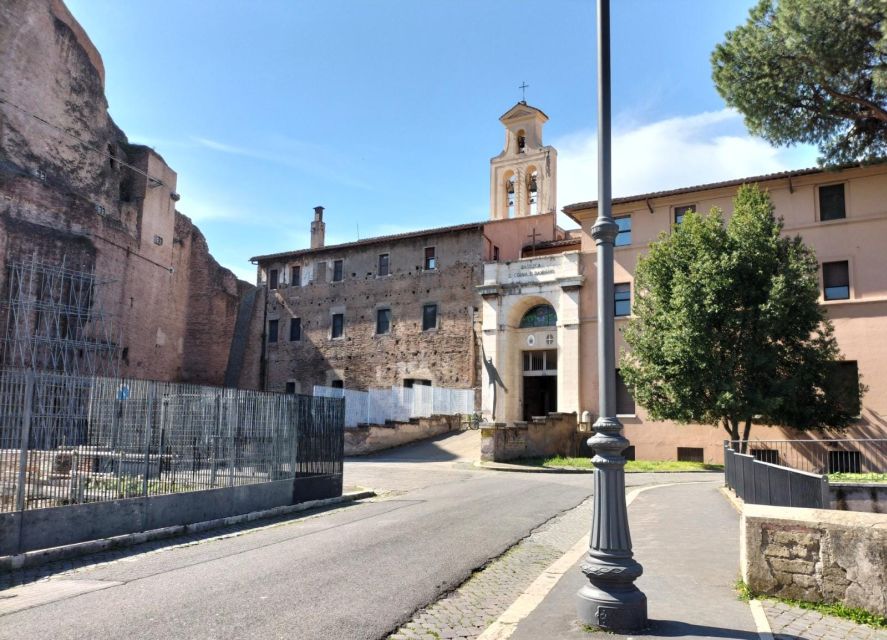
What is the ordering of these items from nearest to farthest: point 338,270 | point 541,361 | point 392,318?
1. point 541,361
2. point 392,318
3. point 338,270

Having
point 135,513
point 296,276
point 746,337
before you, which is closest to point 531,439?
point 746,337

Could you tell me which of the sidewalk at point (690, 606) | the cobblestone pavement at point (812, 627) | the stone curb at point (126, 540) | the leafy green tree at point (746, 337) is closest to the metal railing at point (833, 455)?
the leafy green tree at point (746, 337)

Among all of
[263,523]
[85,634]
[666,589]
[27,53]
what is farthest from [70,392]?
[27,53]

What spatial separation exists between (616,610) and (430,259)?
35.1 meters

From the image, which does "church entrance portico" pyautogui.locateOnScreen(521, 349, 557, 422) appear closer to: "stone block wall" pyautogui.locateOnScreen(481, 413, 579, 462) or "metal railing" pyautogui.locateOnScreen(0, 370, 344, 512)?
"stone block wall" pyautogui.locateOnScreen(481, 413, 579, 462)

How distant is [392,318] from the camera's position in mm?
40781

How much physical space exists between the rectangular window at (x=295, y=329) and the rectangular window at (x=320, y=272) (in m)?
2.90

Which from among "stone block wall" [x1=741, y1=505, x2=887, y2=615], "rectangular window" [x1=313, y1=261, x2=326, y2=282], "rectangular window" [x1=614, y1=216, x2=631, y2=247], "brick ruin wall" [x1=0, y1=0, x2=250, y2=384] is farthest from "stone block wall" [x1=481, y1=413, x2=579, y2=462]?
"brick ruin wall" [x1=0, y1=0, x2=250, y2=384]

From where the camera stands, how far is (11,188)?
3022 centimetres

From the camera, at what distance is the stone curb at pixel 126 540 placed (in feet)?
27.0

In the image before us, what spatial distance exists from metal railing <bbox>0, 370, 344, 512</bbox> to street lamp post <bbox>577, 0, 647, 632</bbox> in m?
7.01

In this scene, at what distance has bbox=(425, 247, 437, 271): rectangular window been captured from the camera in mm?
39794

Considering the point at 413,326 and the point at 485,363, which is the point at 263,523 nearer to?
the point at 485,363

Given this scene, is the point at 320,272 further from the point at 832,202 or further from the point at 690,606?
the point at 690,606
